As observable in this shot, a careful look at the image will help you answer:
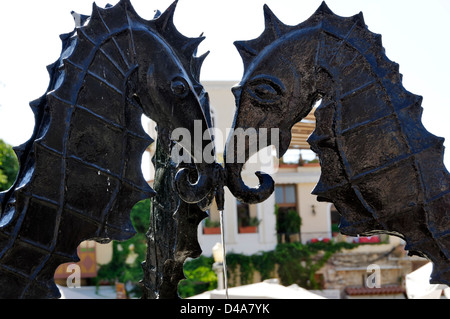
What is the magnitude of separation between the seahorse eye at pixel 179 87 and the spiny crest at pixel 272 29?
299 mm

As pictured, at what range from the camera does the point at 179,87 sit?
2553 millimetres

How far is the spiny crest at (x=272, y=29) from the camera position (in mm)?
2568

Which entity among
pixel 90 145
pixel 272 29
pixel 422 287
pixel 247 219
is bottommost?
pixel 422 287

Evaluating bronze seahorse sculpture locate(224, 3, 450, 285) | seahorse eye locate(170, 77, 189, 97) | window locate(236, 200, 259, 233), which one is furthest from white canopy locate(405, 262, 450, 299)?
window locate(236, 200, 259, 233)

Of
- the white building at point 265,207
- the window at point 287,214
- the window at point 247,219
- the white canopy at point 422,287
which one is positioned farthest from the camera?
the window at point 287,214

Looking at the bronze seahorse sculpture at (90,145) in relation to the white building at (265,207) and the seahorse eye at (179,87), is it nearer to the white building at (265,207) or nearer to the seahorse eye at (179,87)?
the seahorse eye at (179,87)

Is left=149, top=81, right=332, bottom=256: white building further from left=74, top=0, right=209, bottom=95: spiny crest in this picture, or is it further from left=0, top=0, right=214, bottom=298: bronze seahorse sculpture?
left=0, top=0, right=214, bottom=298: bronze seahorse sculpture

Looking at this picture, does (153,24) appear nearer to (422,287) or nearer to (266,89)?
Answer: (266,89)

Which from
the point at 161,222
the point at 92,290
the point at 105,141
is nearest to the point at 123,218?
the point at 105,141

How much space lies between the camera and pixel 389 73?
2525mm

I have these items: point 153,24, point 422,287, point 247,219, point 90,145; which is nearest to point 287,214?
point 247,219

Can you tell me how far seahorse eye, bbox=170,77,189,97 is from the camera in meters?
2.55

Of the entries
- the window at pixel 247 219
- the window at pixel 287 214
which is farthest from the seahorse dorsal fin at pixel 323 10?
the window at pixel 287 214

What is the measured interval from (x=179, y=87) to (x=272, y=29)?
520mm
